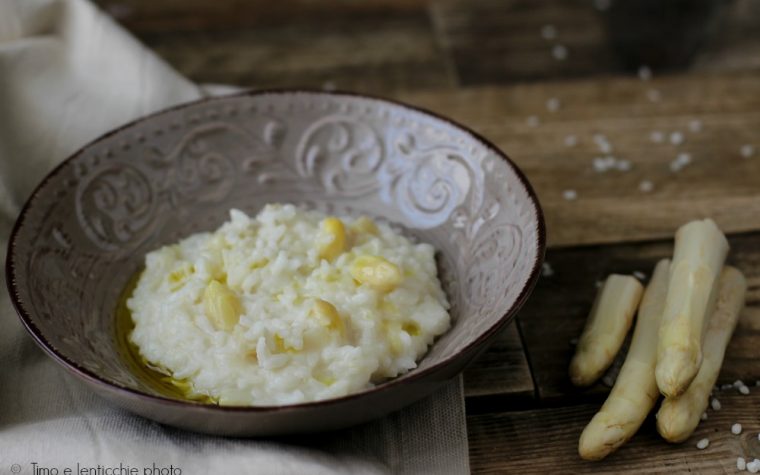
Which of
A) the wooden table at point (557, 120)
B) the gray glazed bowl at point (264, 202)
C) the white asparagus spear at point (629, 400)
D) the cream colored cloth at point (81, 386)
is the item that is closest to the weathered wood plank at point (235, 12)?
the wooden table at point (557, 120)

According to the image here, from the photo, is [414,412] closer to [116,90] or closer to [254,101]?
[254,101]

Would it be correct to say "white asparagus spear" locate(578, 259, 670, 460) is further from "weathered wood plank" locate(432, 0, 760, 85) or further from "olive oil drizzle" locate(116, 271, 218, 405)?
"weathered wood plank" locate(432, 0, 760, 85)

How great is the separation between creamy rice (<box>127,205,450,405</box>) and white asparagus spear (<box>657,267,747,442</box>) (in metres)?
0.50

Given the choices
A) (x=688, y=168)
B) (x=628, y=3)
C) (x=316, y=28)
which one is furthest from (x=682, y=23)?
(x=316, y=28)

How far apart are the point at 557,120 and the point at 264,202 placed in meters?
1.12

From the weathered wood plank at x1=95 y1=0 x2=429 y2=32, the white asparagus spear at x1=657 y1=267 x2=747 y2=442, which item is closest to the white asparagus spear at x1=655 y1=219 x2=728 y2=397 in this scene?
the white asparagus spear at x1=657 y1=267 x2=747 y2=442

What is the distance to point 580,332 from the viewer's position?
2182 mm

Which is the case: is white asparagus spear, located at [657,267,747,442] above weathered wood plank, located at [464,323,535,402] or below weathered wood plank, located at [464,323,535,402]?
above

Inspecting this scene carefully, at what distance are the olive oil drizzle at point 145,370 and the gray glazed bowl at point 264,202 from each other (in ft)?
0.08

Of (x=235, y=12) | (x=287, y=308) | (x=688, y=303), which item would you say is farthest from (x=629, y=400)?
(x=235, y=12)

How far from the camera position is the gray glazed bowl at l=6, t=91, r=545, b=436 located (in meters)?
1.82

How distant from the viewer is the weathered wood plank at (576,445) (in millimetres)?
1826

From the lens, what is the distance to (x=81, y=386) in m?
1.94

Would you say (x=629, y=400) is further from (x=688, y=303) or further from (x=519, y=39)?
(x=519, y=39)
